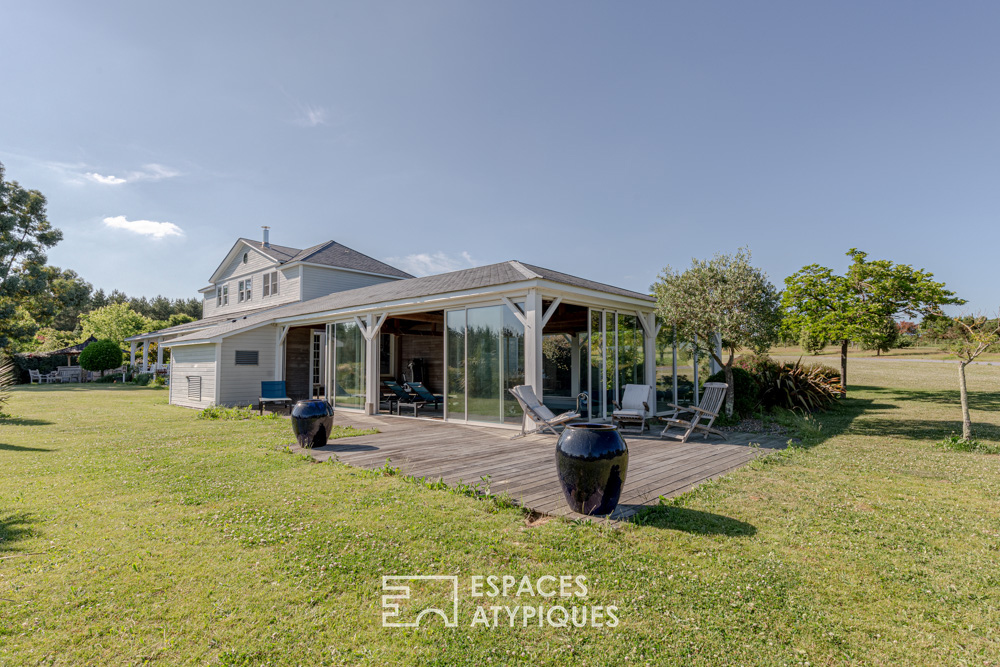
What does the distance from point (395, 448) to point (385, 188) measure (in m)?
10.5

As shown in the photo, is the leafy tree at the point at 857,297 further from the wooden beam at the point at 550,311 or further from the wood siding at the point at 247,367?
the wood siding at the point at 247,367

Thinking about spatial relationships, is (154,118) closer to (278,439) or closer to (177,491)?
(278,439)

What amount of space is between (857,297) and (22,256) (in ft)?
134

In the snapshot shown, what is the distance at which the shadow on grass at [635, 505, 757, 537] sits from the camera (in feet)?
12.5

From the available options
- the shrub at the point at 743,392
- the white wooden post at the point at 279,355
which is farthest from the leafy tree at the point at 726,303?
the white wooden post at the point at 279,355

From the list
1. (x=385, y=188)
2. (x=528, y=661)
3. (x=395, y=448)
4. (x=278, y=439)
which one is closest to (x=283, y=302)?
(x=385, y=188)

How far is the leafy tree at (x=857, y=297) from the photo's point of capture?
40.4 ft

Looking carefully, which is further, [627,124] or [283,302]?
[283,302]

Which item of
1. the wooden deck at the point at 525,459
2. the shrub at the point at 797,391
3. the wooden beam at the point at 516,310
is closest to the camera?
the wooden deck at the point at 525,459

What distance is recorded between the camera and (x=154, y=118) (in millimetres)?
11742

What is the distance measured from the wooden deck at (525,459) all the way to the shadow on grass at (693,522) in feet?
0.65

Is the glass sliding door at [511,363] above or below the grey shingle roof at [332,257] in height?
below

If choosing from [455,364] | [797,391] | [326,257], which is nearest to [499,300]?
[455,364]

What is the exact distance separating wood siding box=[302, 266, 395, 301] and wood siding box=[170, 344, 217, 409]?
551cm
